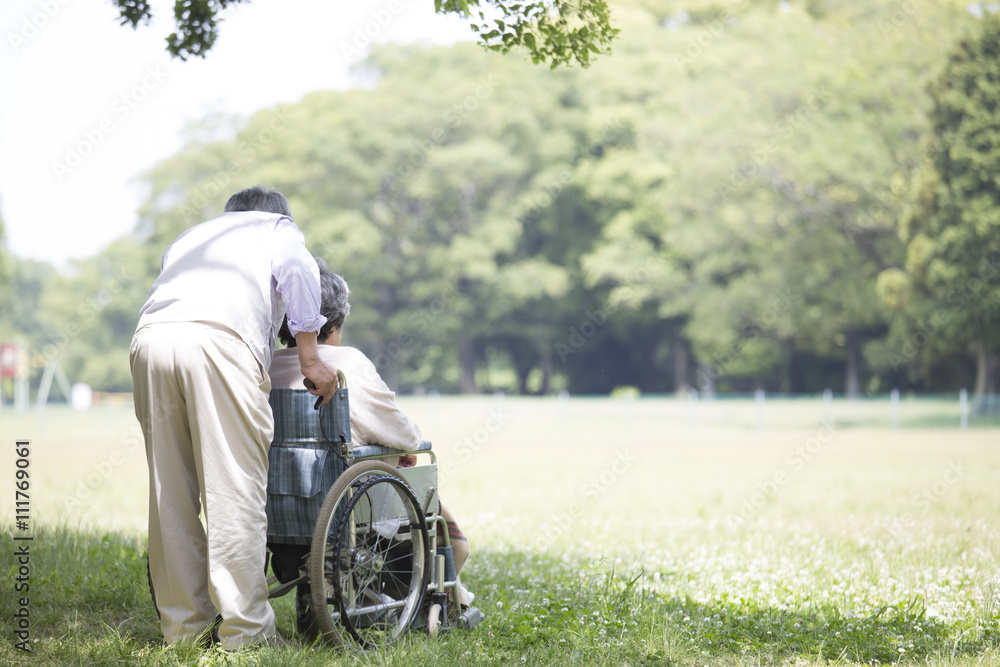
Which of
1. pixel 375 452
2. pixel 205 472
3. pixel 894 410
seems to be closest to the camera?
pixel 205 472

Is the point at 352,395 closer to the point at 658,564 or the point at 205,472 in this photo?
the point at 205,472

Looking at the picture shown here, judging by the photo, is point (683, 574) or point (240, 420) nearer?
point (240, 420)

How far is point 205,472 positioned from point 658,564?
124 inches

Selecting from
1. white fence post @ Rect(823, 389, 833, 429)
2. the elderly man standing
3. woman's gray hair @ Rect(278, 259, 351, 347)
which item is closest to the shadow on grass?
the elderly man standing

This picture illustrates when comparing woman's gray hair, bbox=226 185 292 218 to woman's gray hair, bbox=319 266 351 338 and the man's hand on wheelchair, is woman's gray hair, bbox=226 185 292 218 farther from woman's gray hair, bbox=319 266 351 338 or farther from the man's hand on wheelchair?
the man's hand on wheelchair

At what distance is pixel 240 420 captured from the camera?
10.6ft

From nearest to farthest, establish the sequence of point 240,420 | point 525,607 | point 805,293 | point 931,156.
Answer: point 240,420 < point 525,607 < point 931,156 < point 805,293

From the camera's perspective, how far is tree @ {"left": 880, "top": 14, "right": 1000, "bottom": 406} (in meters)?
23.3

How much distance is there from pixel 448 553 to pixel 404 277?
126ft

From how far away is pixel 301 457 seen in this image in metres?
3.34

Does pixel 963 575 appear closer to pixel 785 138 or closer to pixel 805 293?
pixel 785 138

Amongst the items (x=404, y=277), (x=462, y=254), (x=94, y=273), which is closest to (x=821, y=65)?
(x=462, y=254)

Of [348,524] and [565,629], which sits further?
[565,629]

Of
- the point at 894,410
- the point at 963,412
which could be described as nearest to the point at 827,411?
the point at 894,410
